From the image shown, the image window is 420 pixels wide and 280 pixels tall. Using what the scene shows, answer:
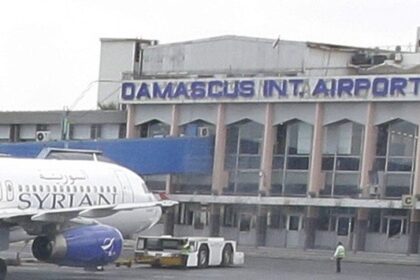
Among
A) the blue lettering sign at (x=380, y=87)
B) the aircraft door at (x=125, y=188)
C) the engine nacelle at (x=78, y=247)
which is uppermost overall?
the blue lettering sign at (x=380, y=87)

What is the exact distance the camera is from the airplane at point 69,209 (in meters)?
39.2

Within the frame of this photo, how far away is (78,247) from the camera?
129 ft

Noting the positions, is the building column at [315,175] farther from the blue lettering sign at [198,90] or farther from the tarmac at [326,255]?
the blue lettering sign at [198,90]

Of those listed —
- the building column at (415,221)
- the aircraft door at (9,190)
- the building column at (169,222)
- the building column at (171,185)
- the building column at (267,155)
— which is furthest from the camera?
the building column at (171,185)

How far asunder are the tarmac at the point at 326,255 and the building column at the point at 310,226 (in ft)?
2.20

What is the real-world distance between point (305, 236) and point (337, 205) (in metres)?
3.26

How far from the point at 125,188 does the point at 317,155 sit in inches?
1189

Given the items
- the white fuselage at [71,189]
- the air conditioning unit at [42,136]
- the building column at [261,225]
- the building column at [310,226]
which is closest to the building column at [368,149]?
the building column at [310,226]

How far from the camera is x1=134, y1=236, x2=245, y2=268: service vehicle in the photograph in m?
51.6

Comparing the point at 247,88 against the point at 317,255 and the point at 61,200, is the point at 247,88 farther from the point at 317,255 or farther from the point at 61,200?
the point at 61,200

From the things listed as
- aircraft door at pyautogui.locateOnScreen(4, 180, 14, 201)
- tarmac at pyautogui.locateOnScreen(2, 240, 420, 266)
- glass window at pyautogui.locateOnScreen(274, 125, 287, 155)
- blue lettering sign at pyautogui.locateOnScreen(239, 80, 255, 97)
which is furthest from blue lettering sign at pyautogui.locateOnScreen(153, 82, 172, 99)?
aircraft door at pyautogui.locateOnScreen(4, 180, 14, 201)

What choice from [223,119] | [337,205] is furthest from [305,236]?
[223,119]

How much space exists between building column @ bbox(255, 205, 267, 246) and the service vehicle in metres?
24.1

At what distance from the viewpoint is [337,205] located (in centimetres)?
7412
